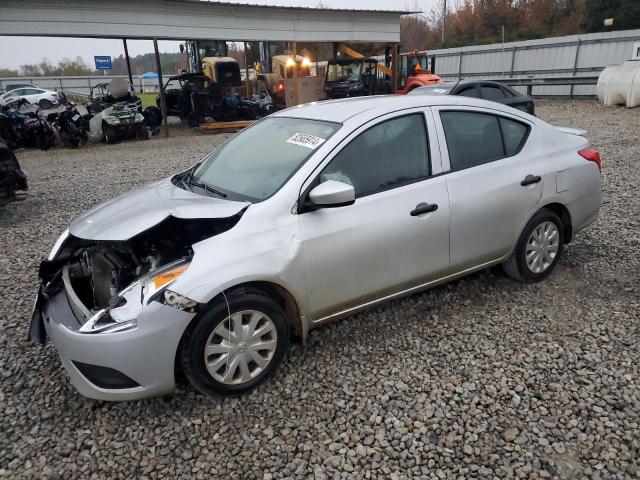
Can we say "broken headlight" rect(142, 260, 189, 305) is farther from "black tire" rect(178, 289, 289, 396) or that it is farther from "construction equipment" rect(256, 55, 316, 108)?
"construction equipment" rect(256, 55, 316, 108)

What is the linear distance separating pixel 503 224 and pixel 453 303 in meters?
0.74

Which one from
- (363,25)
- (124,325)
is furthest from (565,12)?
(124,325)

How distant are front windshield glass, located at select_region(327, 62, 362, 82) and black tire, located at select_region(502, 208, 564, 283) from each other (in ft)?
48.5

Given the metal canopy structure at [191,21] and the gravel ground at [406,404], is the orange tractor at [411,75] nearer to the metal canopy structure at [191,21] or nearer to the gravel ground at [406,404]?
the metal canopy structure at [191,21]

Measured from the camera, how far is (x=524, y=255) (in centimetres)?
390

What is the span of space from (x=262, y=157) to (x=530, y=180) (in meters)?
2.08

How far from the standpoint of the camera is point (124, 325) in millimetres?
2443

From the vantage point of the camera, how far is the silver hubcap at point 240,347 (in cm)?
266

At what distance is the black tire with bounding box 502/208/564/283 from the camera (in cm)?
384

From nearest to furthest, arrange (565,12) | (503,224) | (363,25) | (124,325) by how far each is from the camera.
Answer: (124,325)
(503,224)
(363,25)
(565,12)

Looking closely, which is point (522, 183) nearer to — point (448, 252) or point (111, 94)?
point (448, 252)

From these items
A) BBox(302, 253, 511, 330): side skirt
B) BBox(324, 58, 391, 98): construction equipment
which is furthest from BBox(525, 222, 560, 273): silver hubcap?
BBox(324, 58, 391, 98): construction equipment

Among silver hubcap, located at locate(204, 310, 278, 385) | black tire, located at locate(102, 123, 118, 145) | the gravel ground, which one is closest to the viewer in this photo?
the gravel ground

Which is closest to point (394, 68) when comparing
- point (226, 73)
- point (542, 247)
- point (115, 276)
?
point (226, 73)
